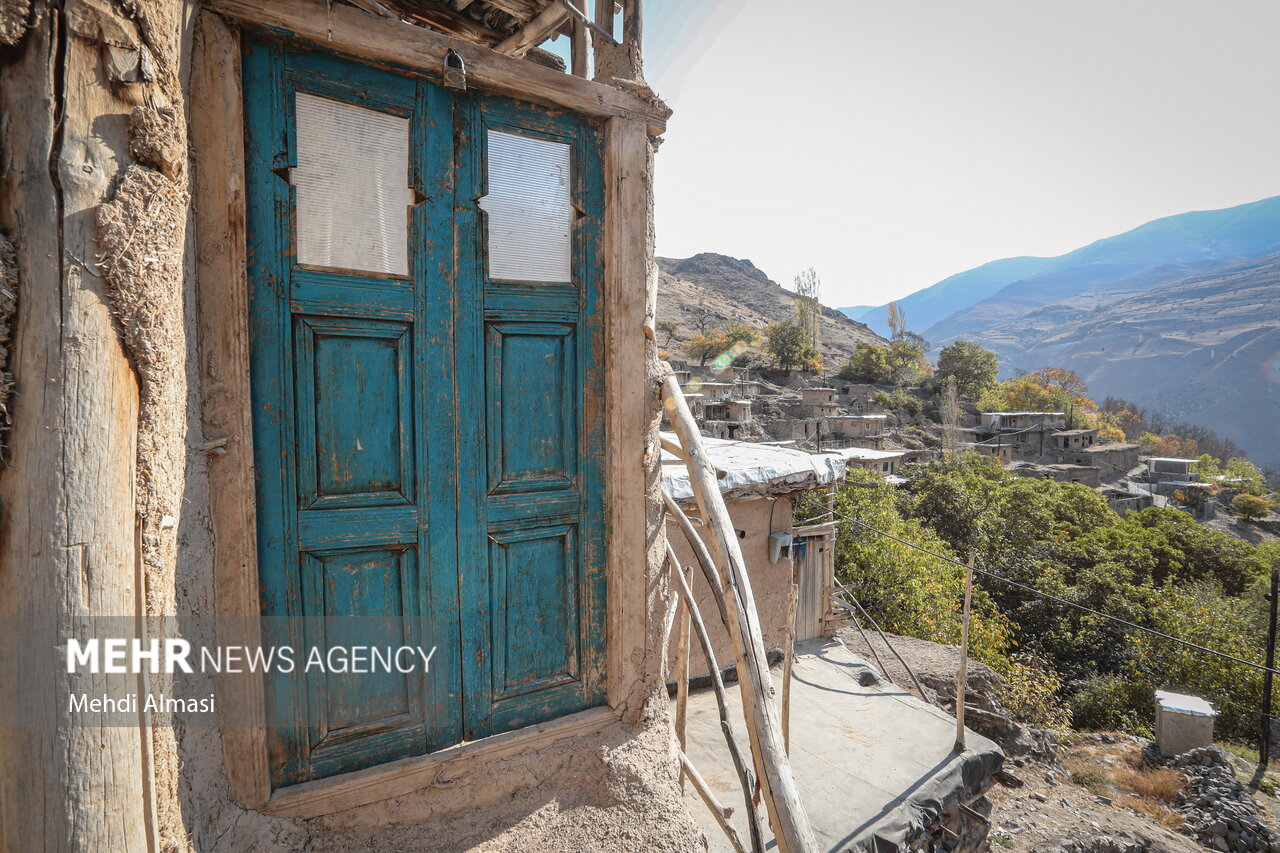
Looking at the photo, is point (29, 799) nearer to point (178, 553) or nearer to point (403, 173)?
point (178, 553)

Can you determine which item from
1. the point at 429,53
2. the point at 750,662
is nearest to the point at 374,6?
the point at 429,53

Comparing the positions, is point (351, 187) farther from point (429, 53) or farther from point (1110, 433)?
point (1110, 433)

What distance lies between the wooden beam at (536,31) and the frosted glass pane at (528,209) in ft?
3.71

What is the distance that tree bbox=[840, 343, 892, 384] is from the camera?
5616cm

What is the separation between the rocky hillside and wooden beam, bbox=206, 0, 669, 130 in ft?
192

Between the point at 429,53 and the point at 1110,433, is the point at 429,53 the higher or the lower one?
the higher one

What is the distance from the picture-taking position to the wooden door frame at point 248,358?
1.98m

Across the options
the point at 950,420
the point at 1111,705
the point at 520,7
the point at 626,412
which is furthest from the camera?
the point at 950,420

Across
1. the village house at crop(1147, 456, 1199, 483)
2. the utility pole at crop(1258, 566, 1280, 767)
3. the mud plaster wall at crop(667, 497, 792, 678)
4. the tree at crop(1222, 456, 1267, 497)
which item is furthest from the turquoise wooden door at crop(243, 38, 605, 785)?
the village house at crop(1147, 456, 1199, 483)

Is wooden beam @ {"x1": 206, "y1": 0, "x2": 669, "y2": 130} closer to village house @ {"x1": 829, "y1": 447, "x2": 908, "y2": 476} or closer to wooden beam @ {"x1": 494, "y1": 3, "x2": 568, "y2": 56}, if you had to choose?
wooden beam @ {"x1": 494, "y1": 3, "x2": 568, "y2": 56}

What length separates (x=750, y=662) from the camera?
2.48 meters

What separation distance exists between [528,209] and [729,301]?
96.7m

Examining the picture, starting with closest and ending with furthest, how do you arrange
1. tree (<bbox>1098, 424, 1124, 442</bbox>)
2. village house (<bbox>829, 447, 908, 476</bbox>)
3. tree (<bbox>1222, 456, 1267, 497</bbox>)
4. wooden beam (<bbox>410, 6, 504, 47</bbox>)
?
1. wooden beam (<bbox>410, 6, 504, 47</bbox>)
2. village house (<bbox>829, 447, 908, 476</bbox>)
3. tree (<bbox>1222, 456, 1267, 497</bbox>)
4. tree (<bbox>1098, 424, 1124, 442</bbox>)

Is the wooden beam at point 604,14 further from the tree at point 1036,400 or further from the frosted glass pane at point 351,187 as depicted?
the tree at point 1036,400
